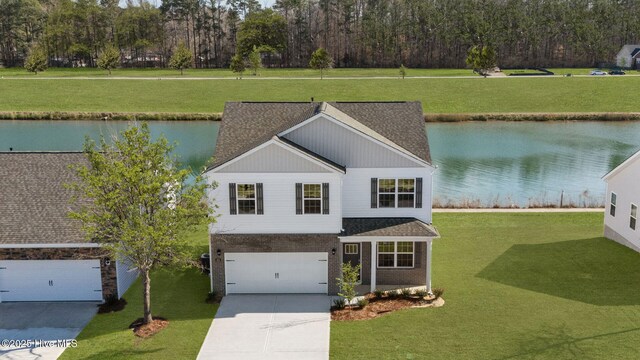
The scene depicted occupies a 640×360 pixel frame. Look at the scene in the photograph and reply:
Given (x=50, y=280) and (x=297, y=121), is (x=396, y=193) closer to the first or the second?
(x=297, y=121)

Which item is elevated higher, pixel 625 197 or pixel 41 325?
pixel 625 197

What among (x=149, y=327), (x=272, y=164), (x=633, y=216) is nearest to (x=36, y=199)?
(x=149, y=327)

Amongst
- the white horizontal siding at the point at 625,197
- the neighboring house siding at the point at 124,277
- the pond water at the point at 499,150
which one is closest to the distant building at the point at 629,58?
the pond water at the point at 499,150

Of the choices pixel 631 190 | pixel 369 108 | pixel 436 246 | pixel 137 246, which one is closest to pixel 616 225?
pixel 631 190

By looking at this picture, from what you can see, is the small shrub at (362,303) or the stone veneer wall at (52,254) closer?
the small shrub at (362,303)

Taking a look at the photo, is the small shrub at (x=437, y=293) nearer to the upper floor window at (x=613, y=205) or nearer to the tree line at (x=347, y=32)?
the upper floor window at (x=613, y=205)
